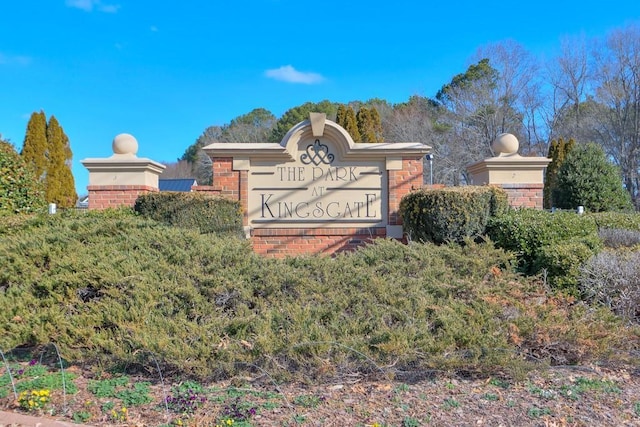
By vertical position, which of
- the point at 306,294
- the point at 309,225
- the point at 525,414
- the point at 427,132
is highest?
the point at 427,132

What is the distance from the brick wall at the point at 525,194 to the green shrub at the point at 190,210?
4.77m

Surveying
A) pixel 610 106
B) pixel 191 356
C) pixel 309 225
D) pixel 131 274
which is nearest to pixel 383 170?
pixel 309 225

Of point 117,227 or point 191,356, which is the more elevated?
point 117,227

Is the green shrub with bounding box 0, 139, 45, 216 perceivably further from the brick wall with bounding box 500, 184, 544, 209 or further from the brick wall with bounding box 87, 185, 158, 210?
the brick wall with bounding box 500, 184, 544, 209

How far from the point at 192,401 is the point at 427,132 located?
2836 centimetres

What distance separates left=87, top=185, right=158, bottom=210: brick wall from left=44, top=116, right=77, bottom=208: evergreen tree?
16.6m

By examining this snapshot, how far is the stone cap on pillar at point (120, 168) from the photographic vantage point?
7828 millimetres

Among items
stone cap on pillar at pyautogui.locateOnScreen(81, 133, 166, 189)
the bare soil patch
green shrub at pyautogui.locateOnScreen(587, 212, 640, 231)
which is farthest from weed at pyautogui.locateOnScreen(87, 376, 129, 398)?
green shrub at pyautogui.locateOnScreen(587, 212, 640, 231)

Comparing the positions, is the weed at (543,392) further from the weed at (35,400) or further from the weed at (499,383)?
the weed at (35,400)

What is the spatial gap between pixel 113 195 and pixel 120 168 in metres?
0.48

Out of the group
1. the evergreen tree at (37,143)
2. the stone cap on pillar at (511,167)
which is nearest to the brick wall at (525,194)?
the stone cap on pillar at (511,167)

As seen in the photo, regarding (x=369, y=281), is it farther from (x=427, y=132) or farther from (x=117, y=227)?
(x=427, y=132)

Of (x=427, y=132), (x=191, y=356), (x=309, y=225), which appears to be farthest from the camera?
(x=427, y=132)

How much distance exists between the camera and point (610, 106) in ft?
87.4
